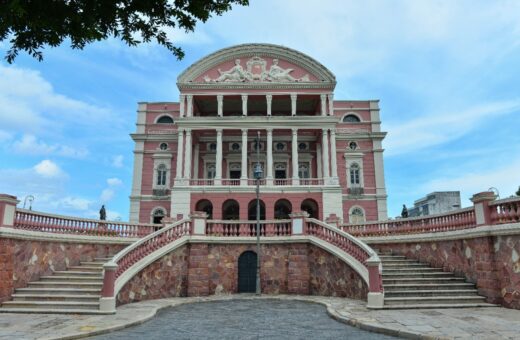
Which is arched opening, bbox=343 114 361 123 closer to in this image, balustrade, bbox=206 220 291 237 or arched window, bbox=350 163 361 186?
arched window, bbox=350 163 361 186

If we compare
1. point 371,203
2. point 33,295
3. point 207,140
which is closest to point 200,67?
point 207,140

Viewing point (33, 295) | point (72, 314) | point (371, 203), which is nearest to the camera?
point (72, 314)

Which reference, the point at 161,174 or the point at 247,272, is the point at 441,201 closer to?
the point at 161,174

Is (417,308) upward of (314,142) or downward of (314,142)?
downward

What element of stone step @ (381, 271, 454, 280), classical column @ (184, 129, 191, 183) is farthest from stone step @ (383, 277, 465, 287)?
classical column @ (184, 129, 191, 183)

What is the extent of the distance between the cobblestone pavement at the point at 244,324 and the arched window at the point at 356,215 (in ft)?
67.9

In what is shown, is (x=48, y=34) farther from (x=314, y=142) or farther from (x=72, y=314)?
(x=314, y=142)

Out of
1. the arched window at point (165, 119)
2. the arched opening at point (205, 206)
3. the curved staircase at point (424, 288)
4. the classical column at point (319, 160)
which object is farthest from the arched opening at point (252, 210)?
the curved staircase at point (424, 288)

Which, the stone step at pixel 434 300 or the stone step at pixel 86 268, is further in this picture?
the stone step at pixel 86 268

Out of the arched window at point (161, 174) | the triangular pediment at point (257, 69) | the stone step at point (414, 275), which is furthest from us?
the arched window at point (161, 174)

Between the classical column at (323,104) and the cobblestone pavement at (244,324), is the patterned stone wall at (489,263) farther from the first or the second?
the classical column at (323,104)

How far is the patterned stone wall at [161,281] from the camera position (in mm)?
12219

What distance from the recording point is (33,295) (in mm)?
11141

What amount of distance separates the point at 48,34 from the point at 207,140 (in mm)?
28914
